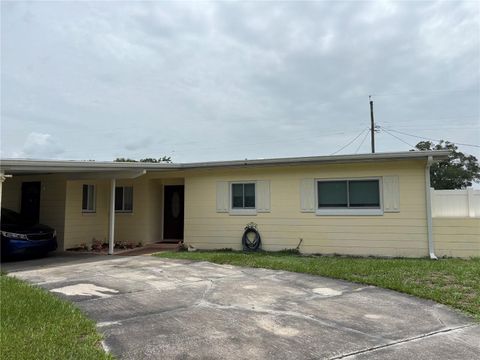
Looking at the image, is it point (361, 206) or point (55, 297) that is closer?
point (55, 297)

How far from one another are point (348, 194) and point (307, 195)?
115 cm

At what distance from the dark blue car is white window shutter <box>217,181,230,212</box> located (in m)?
4.96

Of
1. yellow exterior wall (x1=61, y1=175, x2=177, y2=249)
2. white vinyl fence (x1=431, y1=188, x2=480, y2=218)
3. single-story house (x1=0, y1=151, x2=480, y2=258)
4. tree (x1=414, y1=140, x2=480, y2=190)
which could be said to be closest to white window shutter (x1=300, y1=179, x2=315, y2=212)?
single-story house (x1=0, y1=151, x2=480, y2=258)

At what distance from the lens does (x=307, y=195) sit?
11625 millimetres

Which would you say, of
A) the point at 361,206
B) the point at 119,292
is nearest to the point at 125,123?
the point at 361,206

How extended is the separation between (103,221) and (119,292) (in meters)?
8.16

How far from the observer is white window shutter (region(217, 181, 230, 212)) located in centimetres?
1254

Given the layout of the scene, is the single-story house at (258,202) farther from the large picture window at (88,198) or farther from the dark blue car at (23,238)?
the dark blue car at (23,238)

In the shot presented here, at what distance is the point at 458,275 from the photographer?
7.57 m

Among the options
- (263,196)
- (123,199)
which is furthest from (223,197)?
(123,199)

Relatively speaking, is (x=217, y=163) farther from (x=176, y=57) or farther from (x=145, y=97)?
(x=145, y=97)

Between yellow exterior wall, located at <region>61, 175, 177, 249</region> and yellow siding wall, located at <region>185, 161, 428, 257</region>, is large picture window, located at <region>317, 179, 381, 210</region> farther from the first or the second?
yellow exterior wall, located at <region>61, 175, 177, 249</region>

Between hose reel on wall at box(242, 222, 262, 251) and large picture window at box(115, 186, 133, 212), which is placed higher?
large picture window at box(115, 186, 133, 212)

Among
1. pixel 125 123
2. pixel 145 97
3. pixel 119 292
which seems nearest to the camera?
pixel 119 292
